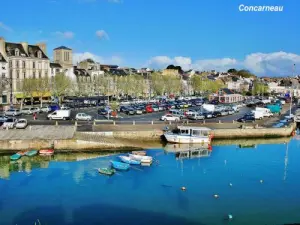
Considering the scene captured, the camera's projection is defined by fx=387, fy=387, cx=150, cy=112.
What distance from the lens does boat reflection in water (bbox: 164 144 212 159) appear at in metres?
40.8

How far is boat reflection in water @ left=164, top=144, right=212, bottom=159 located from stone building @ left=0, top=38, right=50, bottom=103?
44784 millimetres

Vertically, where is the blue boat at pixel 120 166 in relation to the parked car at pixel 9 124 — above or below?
below

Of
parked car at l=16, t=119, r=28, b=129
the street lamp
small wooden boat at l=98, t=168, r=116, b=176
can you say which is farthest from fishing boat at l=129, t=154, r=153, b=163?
the street lamp

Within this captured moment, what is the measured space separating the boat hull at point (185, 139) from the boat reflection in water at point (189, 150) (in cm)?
50

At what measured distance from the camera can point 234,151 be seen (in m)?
44.2

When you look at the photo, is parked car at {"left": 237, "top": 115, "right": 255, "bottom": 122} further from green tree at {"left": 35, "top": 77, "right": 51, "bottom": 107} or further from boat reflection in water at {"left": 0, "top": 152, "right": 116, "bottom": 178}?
green tree at {"left": 35, "top": 77, "right": 51, "bottom": 107}

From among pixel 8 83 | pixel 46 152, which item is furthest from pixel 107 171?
pixel 8 83

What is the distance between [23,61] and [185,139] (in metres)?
47.8

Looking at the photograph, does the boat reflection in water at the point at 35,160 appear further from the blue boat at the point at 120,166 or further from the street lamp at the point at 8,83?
the street lamp at the point at 8,83

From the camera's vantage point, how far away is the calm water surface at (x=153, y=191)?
23969 millimetres

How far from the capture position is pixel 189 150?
4281 cm

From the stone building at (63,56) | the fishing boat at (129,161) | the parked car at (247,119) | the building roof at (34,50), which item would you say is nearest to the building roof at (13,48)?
the building roof at (34,50)

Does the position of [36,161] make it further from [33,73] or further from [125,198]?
[33,73]

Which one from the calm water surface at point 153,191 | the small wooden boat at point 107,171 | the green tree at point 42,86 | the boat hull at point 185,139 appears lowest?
the calm water surface at point 153,191
